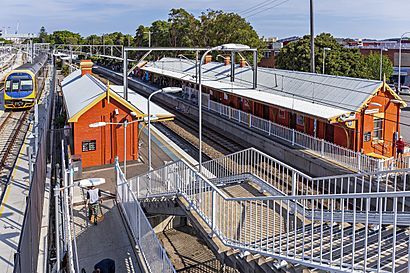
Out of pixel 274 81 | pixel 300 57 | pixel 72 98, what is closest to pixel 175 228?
pixel 72 98

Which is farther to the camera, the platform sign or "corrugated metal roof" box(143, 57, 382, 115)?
"corrugated metal roof" box(143, 57, 382, 115)

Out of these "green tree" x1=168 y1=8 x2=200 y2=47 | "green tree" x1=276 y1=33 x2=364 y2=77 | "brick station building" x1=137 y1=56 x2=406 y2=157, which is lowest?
"brick station building" x1=137 y1=56 x2=406 y2=157

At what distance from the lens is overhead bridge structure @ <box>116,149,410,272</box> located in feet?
20.1

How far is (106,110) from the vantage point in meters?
21.2

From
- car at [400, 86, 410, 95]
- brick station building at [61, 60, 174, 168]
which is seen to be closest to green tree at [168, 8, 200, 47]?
car at [400, 86, 410, 95]

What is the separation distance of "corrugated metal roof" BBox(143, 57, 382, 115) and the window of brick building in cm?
158

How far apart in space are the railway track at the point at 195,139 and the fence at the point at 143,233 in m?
9.45

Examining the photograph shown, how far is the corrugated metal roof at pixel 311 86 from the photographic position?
21.5 meters

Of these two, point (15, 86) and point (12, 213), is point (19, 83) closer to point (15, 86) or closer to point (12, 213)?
point (15, 86)

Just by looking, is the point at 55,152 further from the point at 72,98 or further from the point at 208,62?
the point at 208,62

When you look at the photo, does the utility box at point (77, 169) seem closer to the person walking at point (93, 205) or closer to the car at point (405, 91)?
the person walking at point (93, 205)

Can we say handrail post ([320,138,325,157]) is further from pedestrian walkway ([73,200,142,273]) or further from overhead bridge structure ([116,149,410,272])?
pedestrian walkway ([73,200,142,273])

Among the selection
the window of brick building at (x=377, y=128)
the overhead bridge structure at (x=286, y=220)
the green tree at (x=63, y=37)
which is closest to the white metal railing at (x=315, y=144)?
the overhead bridge structure at (x=286, y=220)

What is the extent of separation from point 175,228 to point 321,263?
10321mm
